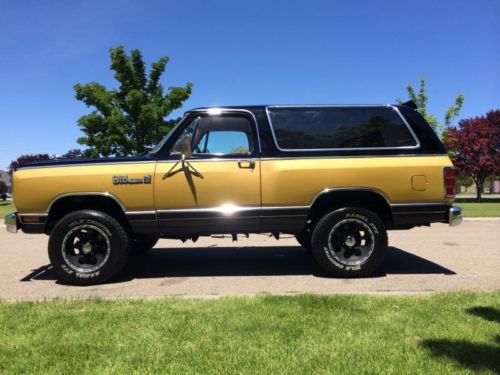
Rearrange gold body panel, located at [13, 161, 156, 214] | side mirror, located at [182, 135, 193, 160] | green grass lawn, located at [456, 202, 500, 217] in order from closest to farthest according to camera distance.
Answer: side mirror, located at [182, 135, 193, 160]
gold body panel, located at [13, 161, 156, 214]
green grass lawn, located at [456, 202, 500, 217]

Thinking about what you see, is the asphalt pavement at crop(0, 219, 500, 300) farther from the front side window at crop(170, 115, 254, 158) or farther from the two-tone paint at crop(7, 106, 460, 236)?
the front side window at crop(170, 115, 254, 158)

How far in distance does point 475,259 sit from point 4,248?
8698mm

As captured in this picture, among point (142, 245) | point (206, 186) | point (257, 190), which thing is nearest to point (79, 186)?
point (206, 186)

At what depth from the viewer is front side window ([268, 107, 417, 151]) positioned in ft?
19.0

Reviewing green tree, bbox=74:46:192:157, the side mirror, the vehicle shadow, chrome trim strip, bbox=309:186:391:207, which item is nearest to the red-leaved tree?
green tree, bbox=74:46:192:157

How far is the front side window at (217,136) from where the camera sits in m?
5.79

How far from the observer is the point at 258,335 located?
11.4ft

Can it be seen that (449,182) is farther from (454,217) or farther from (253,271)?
(253,271)

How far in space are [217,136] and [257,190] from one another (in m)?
0.98

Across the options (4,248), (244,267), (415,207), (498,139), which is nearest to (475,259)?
(415,207)

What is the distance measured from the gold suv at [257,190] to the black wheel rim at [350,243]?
13 millimetres

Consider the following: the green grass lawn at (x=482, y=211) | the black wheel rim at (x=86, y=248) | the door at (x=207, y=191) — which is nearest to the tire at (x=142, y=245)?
the black wheel rim at (x=86, y=248)

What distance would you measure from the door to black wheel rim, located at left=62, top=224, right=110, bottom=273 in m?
0.81

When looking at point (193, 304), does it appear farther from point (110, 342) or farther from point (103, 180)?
point (103, 180)
